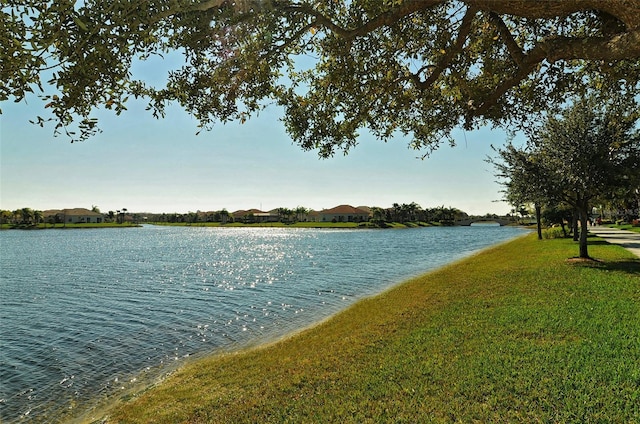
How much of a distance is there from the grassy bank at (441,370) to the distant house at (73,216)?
19642 centimetres

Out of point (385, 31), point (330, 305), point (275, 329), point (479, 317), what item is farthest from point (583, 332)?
point (330, 305)

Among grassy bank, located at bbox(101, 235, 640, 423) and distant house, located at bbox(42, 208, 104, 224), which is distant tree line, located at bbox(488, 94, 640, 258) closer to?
grassy bank, located at bbox(101, 235, 640, 423)

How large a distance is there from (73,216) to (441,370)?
8363 inches

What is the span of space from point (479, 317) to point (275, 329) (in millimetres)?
6874

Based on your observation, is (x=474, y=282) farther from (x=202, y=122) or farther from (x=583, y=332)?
(x=202, y=122)

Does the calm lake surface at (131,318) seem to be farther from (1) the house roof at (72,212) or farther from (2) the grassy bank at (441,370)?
(1) the house roof at (72,212)

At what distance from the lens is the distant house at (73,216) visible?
171750 mm

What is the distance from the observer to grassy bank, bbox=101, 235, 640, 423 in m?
5.70

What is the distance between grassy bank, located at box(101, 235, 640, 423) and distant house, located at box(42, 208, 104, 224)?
196m

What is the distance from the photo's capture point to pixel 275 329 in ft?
44.5

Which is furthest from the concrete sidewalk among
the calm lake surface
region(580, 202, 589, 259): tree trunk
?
the calm lake surface

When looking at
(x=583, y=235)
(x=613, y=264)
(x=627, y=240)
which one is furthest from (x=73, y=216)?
(x=613, y=264)

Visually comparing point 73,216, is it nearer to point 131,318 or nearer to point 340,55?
point 131,318

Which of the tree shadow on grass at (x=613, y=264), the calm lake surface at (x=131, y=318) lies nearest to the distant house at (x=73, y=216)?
the calm lake surface at (x=131, y=318)
